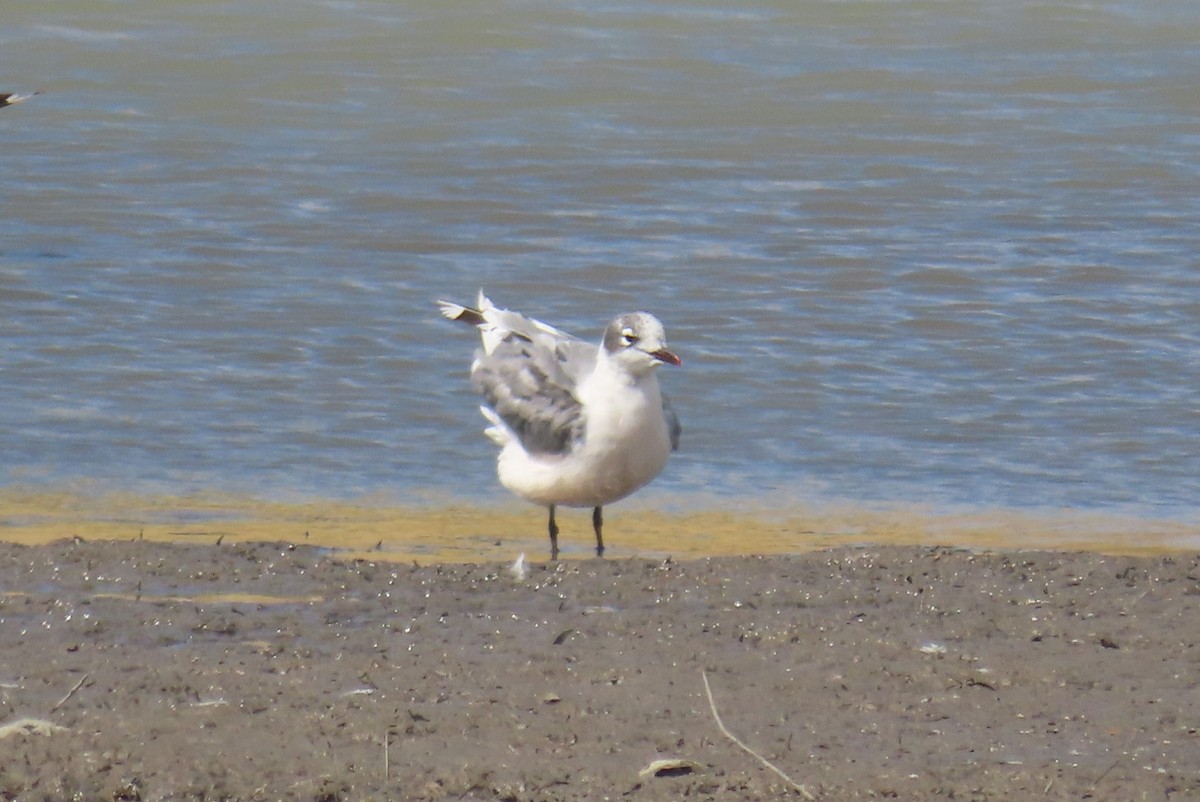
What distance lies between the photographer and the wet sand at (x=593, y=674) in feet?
14.1

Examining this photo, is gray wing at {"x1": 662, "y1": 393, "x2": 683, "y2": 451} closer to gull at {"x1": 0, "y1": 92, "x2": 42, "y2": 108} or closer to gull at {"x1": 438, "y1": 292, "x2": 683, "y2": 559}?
gull at {"x1": 438, "y1": 292, "x2": 683, "y2": 559}

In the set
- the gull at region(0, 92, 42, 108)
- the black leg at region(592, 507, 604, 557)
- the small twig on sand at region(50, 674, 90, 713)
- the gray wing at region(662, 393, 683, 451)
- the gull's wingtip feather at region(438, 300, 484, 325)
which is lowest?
the black leg at region(592, 507, 604, 557)

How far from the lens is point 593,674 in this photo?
16.7 feet

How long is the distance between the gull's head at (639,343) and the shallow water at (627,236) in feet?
3.69

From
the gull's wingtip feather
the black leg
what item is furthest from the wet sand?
the gull's wingtip feather

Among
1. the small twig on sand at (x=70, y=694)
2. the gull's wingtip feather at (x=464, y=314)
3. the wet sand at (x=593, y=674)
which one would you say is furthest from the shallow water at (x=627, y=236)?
the small twig on sand at (x=70, y=694)

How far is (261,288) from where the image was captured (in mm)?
10664

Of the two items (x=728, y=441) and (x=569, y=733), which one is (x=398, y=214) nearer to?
(x=728, y=441)

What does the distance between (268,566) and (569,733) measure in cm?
178

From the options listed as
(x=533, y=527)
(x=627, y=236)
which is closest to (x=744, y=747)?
(x=533, y=527)

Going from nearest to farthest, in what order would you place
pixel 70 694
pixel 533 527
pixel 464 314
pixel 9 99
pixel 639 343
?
1. pixel 70 694
2. pixel 639 343
3. pixel 533 527
4. pixel 464 314
5. pixel 9 99

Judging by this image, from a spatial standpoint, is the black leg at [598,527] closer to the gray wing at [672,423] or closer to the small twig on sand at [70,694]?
the gray wing at [672,423]

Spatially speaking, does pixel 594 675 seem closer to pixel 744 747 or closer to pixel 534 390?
pixel 744 747

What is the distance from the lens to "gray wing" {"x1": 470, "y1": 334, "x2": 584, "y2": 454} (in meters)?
7.06
